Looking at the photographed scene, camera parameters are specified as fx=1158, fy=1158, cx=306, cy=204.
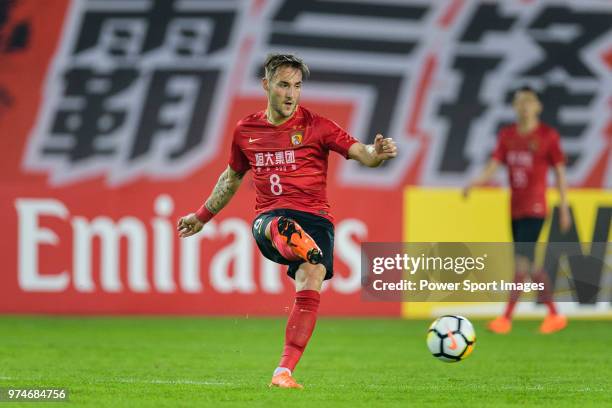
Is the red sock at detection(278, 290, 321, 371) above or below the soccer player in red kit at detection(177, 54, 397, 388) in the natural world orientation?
below

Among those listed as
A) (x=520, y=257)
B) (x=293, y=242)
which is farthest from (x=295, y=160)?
(x=520, y=257)

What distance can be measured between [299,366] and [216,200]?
1.48 meters

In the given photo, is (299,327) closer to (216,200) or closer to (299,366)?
(216,200)

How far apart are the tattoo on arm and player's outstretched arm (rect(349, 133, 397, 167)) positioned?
88cm

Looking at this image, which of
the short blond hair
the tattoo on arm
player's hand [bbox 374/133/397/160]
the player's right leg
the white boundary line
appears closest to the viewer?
player's hand [bbox 374/133/397/160]

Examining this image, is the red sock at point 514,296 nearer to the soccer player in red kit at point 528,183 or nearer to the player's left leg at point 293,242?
the soccer player in red kit at point 528,183

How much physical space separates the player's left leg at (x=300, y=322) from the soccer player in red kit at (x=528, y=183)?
15.1ft

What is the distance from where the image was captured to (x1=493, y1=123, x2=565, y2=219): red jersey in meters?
10.3

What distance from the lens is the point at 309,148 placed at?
6152 mm

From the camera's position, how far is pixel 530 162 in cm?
1036

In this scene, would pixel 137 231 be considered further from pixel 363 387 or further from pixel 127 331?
pixel 363 387

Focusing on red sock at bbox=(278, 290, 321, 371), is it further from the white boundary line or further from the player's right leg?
the player's right leg

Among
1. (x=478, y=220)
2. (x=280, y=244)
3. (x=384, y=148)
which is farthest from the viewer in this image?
(x=478, y=220)

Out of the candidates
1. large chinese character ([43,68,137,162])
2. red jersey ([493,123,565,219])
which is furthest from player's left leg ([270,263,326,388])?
large chinese character ([43,68,137,162])
